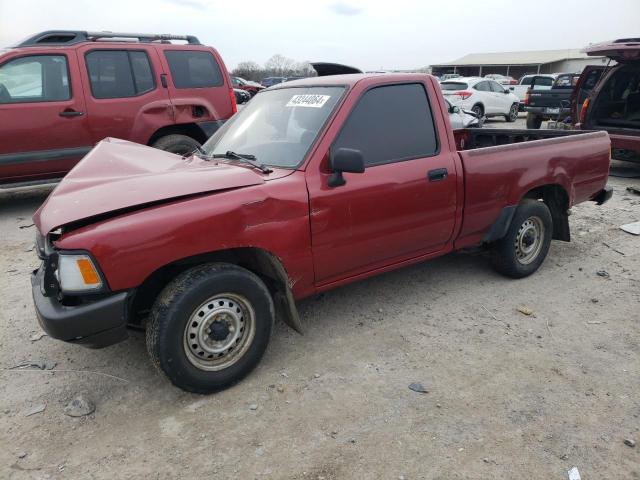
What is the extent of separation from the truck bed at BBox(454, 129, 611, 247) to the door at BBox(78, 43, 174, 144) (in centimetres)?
476

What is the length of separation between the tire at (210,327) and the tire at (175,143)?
15.1 ft

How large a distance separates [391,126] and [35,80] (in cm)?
524

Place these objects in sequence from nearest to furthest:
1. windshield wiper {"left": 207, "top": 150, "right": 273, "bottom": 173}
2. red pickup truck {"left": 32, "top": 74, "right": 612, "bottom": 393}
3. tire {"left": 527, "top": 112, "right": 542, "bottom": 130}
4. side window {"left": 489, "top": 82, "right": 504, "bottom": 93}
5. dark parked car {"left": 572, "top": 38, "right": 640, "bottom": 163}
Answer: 1. red pickup truck {"left": 32, "top": 74, "right": 612, "bottom": 393}
2. windshield wiper {"left": 207, "top": 150, "right": 273, "bottom": 173}
3. dark parked car {"left": 572, "top": 38, "right": 640, "bottom": 163}
4. tire {"left": 527, "top": 112, "right": 542, "bottom": 130}
5. side window {"left": 489, "top": 82, "right": 504, "bottom": 93}

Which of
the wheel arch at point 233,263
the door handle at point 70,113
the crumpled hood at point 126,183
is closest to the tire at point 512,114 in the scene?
the door handle at point 70,113

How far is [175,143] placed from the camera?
7043 millimetres

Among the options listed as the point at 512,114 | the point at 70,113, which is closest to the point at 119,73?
the point at 70,113

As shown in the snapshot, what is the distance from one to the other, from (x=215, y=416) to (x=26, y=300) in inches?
94.9

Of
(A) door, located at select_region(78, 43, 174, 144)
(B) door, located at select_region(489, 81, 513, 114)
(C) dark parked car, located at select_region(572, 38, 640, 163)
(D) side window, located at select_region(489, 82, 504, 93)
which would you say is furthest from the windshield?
(D) side window, located at select_region(489, 82, 504, 93)

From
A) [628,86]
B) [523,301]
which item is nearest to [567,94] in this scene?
[628,86]

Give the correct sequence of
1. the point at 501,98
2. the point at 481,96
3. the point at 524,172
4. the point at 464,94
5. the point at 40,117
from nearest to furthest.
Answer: the point at 524,172
the point at 40,117
the point at 464,94
the point at 481,96
the point at 501,98

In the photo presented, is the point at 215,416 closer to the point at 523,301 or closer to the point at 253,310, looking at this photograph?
the point at 253,310

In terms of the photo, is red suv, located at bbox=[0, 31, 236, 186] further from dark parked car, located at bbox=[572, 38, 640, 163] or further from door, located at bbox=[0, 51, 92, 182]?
dark parked car, located at bbox=[572, 38, 640, 163]

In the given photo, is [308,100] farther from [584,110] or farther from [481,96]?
[481,96]

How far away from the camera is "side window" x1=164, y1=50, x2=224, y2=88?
23.6 ft
